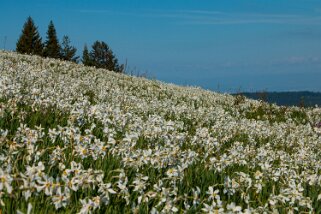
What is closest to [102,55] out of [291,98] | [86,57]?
[86,57]

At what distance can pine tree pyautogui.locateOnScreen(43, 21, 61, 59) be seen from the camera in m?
95.9

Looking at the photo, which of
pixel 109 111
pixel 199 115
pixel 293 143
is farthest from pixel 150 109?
pixel 109 111

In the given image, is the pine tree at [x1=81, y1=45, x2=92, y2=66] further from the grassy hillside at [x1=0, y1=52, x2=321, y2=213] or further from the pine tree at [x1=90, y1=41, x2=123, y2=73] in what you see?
the grassy hillside at [x1=0, y1=52, x2=321, y2=213]

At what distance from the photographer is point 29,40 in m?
94.6

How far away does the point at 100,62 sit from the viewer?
4683 inches

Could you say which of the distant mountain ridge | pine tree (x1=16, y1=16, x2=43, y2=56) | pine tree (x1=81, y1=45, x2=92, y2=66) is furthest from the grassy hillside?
pine tree (x1=81, y1=45, x2=92, y2=66)

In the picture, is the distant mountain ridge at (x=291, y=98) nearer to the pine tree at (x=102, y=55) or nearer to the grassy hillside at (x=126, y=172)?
the grassy hillside at (x=126, y=172)

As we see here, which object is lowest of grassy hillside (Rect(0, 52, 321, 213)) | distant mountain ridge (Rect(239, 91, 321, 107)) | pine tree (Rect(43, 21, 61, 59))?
grassy hillside (Rect(0, 52, 321, 213))

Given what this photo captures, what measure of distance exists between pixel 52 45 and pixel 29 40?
4.82 meters

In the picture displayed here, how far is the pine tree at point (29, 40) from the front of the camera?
308 ft

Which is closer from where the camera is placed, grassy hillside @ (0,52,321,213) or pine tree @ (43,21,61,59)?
grassy hillside @ (0,52,321,213)

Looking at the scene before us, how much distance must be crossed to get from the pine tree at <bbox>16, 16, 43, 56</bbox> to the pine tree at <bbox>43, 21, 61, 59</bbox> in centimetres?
152

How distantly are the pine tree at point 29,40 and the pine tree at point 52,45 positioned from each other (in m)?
1.52

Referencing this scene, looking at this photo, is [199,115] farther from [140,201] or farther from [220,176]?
[140,201]
